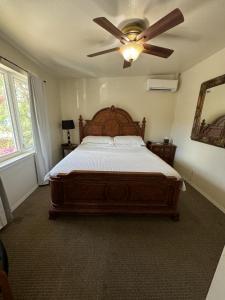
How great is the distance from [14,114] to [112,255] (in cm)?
243

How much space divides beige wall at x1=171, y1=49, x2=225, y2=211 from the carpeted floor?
0.50 meters

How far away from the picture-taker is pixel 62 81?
3.68m

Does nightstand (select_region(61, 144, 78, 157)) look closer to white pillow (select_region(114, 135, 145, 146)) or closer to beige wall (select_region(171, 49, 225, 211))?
white pillow (select_region(114, 135, 145, 146))

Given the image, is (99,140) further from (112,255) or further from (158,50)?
(112,255)

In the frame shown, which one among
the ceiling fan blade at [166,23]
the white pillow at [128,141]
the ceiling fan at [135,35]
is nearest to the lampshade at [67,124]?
the white pillow at [128,141]

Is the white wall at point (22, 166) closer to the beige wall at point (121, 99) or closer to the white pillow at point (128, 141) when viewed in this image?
the beige wall at point (121, 99)

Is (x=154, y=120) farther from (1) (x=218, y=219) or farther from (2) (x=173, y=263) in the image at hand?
(2) (x=173, y=263)

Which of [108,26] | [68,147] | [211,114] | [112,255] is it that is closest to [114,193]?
[112,255]

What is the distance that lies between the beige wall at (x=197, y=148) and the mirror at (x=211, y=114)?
122mm

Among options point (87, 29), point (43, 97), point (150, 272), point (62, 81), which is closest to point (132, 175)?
point (150, 272)

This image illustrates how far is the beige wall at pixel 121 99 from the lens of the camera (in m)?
3.62

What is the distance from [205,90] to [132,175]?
2.17 metres

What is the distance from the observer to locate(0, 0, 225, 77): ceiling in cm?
135

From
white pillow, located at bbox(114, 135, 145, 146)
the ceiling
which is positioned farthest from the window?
white pillow, located at bbox(114, 135, 145, 146)
